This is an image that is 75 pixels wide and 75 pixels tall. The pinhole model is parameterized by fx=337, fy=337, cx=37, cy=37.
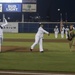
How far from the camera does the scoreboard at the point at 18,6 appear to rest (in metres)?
65.0

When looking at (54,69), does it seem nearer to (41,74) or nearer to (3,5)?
(41,74)

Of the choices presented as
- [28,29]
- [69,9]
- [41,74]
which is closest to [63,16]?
[69,9]

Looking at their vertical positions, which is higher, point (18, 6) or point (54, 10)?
point (18, 6)

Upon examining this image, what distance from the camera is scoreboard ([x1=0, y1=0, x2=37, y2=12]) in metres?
65.0

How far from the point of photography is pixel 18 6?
214ft

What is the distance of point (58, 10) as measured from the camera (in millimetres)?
74375

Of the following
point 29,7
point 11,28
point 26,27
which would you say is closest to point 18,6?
point 29,7

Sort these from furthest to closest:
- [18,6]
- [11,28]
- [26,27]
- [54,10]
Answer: [54,10], [11,28], [26,27], [18,6]

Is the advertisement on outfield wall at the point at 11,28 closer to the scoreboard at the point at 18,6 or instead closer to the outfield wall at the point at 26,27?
the outfield wall at the point at 26,27

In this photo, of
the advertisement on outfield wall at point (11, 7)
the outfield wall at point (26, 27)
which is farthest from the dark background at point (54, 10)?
the advertisement on outfield wall at point (11, 7)

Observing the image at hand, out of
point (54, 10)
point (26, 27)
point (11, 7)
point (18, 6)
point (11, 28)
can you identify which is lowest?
point (11, 28)

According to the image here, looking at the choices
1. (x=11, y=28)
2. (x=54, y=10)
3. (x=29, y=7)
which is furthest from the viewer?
(x=54, y=10)

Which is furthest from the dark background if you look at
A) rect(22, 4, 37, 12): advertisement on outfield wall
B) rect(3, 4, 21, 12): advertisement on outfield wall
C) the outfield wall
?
rect(3, 4, 21, 12): advertisement on outfield wall

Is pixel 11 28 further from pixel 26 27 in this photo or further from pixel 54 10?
pixel 54 10
